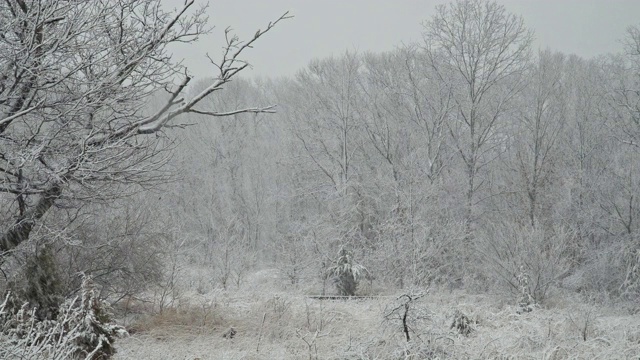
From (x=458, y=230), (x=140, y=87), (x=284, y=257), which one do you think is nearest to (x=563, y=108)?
(x=458, y=230)

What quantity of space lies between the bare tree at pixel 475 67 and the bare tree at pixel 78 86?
2012 centimetres

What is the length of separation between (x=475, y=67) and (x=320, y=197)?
9.30 metres

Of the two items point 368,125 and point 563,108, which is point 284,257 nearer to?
point 368,125

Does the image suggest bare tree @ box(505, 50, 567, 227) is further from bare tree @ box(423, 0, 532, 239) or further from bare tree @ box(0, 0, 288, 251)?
bare tree @ box(0, 0, 288, 251)

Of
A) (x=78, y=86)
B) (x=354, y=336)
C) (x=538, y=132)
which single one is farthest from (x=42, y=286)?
(x=538, y=132)

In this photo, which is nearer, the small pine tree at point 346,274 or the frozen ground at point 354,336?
the frozen ground at point 354,336

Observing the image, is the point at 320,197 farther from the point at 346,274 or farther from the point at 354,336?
the point at 354,336

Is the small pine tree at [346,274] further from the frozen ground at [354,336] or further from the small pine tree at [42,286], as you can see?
the small pine tree at [42,286]

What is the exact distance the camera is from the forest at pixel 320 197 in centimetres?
543

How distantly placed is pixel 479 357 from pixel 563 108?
22.7 meters

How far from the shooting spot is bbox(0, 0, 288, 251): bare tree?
489 cm

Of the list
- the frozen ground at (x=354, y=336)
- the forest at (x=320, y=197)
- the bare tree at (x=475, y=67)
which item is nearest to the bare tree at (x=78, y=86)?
the forest at (x=320, y=197)

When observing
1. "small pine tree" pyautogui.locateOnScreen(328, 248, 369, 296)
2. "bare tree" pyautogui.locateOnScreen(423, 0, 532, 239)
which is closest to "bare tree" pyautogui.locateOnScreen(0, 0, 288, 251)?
"small pine tree" pyautogui.locateOnScreen(328, 248, 369, 296)

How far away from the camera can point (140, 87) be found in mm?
5941
